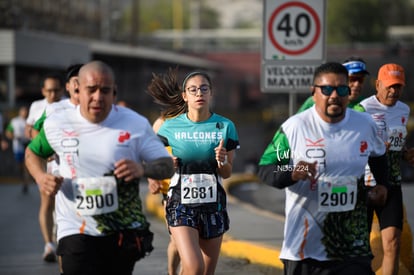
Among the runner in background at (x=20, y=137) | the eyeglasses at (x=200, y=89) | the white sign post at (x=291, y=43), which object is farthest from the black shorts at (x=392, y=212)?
the runner in background at (x=20, y=137)

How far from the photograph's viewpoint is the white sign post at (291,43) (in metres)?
10.5

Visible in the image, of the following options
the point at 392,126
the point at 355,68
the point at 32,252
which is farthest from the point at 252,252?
the point at 355,68

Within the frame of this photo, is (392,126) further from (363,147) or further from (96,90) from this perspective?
(96,90)

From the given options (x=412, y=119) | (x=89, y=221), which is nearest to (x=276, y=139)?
(x=89, y=221)

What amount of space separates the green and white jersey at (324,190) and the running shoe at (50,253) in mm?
5203

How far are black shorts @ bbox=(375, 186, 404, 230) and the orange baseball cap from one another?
0.87m

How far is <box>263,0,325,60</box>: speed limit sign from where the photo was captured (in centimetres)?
1051

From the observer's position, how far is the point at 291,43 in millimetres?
10602

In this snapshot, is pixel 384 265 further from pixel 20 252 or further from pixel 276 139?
pixel 20 252

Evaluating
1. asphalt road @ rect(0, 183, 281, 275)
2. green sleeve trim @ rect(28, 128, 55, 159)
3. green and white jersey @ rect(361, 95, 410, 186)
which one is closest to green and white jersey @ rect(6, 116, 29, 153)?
asphalt road @ rect(0, 183, 281, 275)

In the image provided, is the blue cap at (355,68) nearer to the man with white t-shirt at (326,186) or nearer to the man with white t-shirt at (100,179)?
the man with white t-shirt at (326,186)

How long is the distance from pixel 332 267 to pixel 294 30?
208 inches

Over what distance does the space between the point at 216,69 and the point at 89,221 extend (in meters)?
77.9

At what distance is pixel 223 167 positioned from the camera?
7359 millimetres
